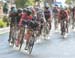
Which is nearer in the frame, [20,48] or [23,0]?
[20,48]

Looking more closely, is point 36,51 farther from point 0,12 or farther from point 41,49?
point 0,12

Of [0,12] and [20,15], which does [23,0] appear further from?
[20,15]

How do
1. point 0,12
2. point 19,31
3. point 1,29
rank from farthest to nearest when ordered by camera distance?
point 0,12
point 1,29
point 19,31

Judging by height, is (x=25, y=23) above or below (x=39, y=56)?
above

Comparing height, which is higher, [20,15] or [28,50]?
[20,15]

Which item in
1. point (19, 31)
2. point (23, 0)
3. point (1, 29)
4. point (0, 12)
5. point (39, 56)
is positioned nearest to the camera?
point (39, 56)

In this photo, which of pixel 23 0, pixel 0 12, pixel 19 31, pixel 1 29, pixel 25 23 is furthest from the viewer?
pixel 23 0

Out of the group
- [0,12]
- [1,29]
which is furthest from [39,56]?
[0,12]

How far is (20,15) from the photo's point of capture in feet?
58.3

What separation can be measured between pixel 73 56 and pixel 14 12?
3820 mm

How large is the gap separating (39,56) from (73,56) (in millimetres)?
1268

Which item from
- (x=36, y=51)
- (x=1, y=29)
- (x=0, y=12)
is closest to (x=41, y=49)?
(x=36, y=51)

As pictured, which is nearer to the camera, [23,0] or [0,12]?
[0,12]

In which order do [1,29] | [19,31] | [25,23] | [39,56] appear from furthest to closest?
[1,29] → [19,31] → [25,23] → [39,56]
